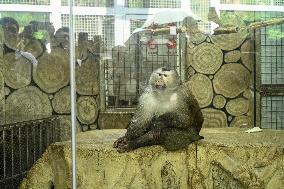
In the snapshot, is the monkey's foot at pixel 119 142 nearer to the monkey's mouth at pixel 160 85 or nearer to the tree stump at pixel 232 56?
the monkey's mouth at pixel 160 85

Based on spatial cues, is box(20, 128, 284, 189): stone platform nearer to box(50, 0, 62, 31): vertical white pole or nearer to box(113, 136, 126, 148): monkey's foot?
box(113, 136, 126, 148): monkey's foot

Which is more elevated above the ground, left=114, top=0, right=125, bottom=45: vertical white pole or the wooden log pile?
left=114, top=0, right=125, bottom=45: vertical white pole

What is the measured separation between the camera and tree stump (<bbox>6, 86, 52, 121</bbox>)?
9.03ft

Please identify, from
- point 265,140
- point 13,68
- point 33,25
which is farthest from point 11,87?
point 265,140

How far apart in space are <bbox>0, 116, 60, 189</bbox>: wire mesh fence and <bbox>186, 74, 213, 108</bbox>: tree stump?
1455mm

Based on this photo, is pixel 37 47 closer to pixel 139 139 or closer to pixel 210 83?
pixel 139 139

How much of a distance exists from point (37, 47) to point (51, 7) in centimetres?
46

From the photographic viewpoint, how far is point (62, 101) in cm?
272

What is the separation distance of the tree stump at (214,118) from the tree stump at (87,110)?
3.41 ft

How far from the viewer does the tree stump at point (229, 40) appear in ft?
12.5

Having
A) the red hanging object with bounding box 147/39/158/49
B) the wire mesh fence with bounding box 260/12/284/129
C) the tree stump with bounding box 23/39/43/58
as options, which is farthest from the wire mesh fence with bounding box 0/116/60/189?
the wire mesh fence with bounding box 260/12/284/129

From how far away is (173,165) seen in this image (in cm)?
299

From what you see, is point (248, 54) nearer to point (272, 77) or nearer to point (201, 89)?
point (272, 77)

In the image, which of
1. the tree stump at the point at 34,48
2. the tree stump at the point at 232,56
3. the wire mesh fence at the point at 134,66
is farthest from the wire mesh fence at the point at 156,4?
the tree stump at the point at 232,56
